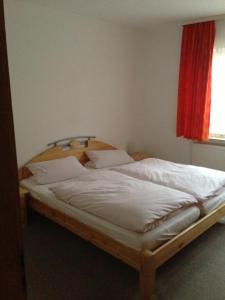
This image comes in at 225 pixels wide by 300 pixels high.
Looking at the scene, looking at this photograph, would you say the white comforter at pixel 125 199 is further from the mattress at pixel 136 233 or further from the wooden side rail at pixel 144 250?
the wooden side rail at pixel 144 250

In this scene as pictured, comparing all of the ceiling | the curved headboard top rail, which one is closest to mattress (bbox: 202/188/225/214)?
the curved headboard top rail

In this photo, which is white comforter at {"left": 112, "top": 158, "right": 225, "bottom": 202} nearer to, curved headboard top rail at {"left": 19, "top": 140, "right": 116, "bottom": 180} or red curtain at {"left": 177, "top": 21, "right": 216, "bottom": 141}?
curved headboard top rail at {"left": 19, "top": 140, "right": 116, "bottom": 180}

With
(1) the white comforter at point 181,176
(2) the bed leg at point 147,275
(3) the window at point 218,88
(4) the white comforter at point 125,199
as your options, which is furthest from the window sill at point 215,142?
(2) the bed leg at point 147,275

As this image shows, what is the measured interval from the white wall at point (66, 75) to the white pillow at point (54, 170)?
23cm

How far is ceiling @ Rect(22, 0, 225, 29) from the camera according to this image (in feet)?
9.84

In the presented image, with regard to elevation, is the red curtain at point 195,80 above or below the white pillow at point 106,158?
above

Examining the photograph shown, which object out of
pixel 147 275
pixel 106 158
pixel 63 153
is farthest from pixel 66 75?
pixel 147 275

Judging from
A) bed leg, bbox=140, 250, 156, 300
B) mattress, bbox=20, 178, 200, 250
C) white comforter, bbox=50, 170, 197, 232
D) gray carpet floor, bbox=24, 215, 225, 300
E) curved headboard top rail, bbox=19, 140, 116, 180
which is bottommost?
gray carpet floor, bbox=24, 215, 225, 300

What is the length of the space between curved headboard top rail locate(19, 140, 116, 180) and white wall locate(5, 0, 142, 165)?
0.10m

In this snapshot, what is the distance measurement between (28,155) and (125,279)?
1.92m

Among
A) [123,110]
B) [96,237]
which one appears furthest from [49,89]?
[96,237]

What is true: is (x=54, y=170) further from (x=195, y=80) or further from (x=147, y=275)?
(x=195, y=80)

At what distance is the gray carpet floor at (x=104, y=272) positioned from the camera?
1975mm

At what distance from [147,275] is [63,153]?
7.06ft
